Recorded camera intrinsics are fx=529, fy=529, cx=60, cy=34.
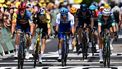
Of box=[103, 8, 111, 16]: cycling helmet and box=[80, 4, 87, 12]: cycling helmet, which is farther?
box=[80, 4, 87, 12]: cycling helmet

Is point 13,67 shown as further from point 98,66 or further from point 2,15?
point 2,15

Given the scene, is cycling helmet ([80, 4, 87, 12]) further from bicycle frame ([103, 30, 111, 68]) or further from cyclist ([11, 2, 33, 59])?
bicycle frame ([103, 30, 111, 68])

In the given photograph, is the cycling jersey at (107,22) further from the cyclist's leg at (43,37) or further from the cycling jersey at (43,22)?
the cyclist's leg at (43,37)

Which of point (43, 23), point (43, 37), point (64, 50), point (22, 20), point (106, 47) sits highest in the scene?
point (22, 20)

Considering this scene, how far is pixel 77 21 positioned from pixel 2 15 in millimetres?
4628

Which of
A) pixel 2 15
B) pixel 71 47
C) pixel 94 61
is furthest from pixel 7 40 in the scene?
pixel 94 61

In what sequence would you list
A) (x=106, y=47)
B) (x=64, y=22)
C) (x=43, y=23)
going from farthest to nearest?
(x=64, y=22) → (x=43, y=23) → (x=106, y=47)

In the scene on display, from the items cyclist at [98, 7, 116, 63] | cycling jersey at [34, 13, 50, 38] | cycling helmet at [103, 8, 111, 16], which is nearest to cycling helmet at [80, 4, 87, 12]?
cycling jersey at [34, 13, 50, 38]

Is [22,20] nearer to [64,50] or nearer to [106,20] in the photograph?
[64,50]

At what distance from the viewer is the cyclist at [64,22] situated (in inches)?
696

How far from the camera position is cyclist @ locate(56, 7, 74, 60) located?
17672 mm

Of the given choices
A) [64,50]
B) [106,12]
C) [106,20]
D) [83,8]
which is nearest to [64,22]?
[64,50]

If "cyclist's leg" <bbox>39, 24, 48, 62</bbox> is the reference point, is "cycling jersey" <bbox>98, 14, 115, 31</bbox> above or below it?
above

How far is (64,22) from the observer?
715 inches
